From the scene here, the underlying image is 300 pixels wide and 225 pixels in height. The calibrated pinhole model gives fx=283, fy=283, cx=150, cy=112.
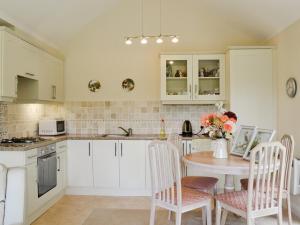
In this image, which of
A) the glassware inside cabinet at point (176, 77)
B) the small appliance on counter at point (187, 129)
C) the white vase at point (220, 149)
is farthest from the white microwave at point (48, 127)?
the white vase at point (220, 149)

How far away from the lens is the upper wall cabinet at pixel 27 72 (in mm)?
2934

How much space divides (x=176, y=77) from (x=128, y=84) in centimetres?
81

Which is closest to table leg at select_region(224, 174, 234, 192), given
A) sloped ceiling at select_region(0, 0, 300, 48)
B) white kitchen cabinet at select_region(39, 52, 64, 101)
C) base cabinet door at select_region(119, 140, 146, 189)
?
base cabinet door at select_region(119, 140, 146, 189)

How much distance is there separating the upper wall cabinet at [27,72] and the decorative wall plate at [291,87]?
3.22 metres

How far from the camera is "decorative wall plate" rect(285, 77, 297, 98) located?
3438 millimetres

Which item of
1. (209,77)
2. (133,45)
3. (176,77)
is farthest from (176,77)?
(133,45)

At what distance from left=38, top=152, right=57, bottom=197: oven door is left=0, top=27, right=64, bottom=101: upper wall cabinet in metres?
0.80

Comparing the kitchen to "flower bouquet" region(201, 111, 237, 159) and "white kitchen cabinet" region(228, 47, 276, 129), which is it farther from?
"flower bouquet" region(201, 111, 237, 159)

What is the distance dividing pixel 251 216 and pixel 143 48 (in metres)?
3.18

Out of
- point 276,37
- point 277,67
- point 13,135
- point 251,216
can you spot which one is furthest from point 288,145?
point 13,135

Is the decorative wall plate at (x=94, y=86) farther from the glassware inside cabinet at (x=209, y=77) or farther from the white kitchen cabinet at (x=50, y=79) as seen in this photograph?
the glassware inside cabinet at (x=209, y=77)

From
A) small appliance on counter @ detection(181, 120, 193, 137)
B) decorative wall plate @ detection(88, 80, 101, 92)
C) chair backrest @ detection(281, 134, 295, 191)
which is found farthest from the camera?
decorative wall plate @ detection(88, 80, 101, 92)

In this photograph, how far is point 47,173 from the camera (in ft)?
11.5

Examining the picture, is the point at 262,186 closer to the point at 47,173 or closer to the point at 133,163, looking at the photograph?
the point at 133,163
